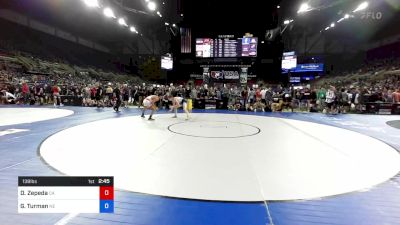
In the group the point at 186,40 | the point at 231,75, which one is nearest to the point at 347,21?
the point at 231,75

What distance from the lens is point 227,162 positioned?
448 centimetres

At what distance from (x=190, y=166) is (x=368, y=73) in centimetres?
3032

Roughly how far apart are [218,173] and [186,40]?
23235 millimetres

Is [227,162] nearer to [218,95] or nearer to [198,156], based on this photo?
[198,156]

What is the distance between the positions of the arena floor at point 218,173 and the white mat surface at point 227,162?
2cm

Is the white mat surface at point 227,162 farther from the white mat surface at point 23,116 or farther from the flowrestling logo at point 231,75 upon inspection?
the flowrestling logo at point 231,75

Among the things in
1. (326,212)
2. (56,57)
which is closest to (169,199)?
(326,212)

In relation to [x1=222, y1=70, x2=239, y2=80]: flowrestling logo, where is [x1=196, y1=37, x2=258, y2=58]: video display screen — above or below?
above

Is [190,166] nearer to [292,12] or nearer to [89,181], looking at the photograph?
[89,181]

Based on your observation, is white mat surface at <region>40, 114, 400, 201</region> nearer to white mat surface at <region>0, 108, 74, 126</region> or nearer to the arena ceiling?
white mat surface at <region>0, 108, 74, 126</region>

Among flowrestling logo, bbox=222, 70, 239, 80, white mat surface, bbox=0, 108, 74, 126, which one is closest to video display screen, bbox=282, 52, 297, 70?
flowrestling logo, bbox=222, 70, 239, 80

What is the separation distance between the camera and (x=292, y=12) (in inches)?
975

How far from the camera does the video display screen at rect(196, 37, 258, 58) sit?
23.0 metres

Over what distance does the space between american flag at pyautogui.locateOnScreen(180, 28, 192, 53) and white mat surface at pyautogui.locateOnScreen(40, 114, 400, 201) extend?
65.0ft
